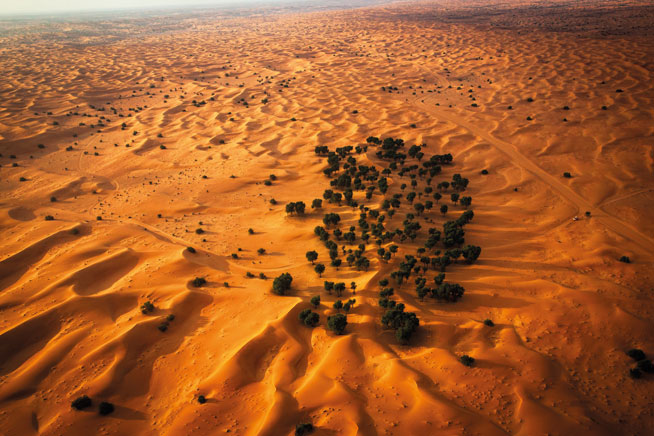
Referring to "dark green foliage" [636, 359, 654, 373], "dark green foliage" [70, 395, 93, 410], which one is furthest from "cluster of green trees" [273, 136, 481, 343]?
"dark green foliage" [70, 395, 93, 410]

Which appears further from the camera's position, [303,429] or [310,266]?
[310,266]

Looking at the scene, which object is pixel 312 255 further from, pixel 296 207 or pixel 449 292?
pixel 449 292

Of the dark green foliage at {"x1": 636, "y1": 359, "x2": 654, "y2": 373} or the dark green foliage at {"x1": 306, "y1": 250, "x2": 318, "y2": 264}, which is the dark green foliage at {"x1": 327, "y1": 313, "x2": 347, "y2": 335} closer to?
the dark green foliage at {"x1": 306, "y1": 250, "x2": 318, "y2": 264}

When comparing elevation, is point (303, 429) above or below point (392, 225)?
below

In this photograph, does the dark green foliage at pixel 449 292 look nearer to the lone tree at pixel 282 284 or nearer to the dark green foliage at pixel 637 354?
the dark green foliage at pixel 637 354

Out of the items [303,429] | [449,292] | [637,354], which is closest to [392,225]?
[449,292]

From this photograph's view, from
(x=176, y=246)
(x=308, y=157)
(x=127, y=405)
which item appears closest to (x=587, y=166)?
(x=308, y=157)

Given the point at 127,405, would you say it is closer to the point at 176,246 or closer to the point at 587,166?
→ the point at 176,246
